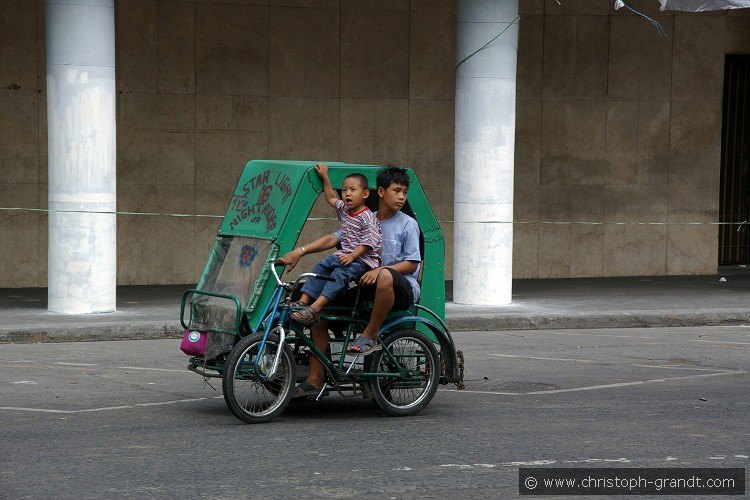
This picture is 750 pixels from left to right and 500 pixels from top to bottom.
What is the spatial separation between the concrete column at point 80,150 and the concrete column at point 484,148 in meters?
4.28

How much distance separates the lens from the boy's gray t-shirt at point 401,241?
8.92 m

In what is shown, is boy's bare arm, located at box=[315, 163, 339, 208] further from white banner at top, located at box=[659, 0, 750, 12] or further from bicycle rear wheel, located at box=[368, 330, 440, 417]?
white banner at top, located at box=[659, 0, 750, 12]

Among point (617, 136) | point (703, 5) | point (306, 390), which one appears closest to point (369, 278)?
point (306, 390)

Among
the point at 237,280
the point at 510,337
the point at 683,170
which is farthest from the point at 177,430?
the point at 683,170

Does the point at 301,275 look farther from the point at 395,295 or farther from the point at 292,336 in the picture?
the point at 395,295

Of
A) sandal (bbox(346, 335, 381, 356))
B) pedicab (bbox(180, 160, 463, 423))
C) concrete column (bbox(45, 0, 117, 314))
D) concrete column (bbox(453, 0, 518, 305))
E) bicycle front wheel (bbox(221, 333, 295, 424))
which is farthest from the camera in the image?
concrete column (bbox(453, 0, 518, 305))

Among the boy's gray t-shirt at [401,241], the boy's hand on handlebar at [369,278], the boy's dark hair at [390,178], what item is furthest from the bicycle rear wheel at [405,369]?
the boy's dark hair at [390,178]

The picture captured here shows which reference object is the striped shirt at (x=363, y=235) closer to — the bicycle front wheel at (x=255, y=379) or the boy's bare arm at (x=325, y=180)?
the boy's bare arm at (x=325, y=180)

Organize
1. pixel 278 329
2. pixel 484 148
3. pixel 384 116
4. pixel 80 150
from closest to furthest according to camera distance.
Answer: pixel 278 329 < pixel 80 150 < pixel 484 148 < pixel 384 116

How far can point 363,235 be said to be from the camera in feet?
29.0

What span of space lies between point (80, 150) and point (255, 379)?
6.68m

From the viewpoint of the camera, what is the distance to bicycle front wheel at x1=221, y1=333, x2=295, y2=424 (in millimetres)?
8258

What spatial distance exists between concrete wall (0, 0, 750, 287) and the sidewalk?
963mm

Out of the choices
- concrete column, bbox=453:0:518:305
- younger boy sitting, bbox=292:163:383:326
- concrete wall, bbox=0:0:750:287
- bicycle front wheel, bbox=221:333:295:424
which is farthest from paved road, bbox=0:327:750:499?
concrete wall, bbox=0:0:750:287
